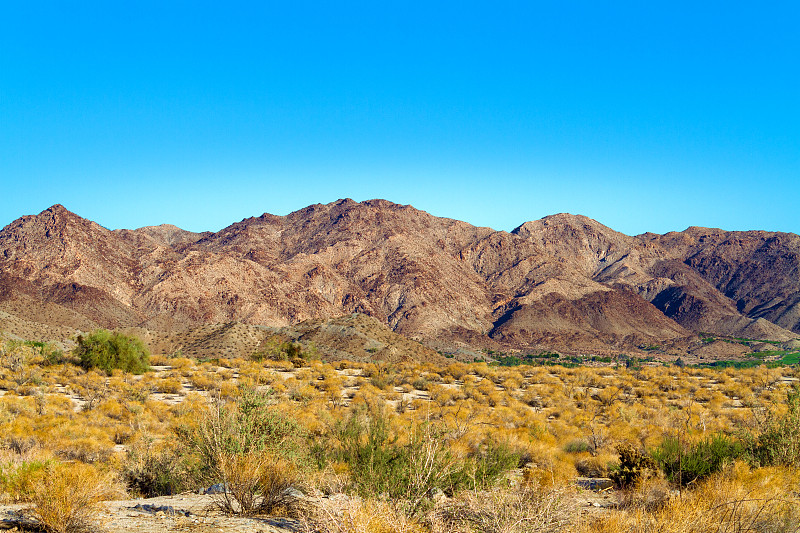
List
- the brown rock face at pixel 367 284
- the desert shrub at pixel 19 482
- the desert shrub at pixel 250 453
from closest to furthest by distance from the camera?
1. the desert shrub at pixel 250 453
2. the desert shrub at pixel 19 482
3. the brown rock face at pixel 367 284

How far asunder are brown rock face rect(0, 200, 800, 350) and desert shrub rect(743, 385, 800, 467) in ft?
300

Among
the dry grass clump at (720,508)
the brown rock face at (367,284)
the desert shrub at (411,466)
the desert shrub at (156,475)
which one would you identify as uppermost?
the brown rock face at (367,284)

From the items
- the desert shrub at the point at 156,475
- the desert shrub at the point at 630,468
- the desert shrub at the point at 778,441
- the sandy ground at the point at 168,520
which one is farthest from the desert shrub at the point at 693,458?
the desert shrub at the point at 156,475

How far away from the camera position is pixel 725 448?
36.7 feet

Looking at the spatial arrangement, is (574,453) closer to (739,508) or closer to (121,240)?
(739,508)

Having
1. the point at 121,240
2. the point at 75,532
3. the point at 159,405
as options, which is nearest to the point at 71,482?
the point at 75,532

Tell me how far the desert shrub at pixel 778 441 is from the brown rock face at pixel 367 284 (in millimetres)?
91358

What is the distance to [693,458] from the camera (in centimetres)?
1088

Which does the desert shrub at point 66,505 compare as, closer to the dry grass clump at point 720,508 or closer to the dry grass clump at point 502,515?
the dry grass clump at point 502,515

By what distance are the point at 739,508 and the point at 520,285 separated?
171 meters

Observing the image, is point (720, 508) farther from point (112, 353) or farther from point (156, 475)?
point (112, 353)

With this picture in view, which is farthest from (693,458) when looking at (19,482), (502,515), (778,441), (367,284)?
(367,284)

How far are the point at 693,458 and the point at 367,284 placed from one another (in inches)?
5797

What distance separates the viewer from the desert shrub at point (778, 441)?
11195mm
